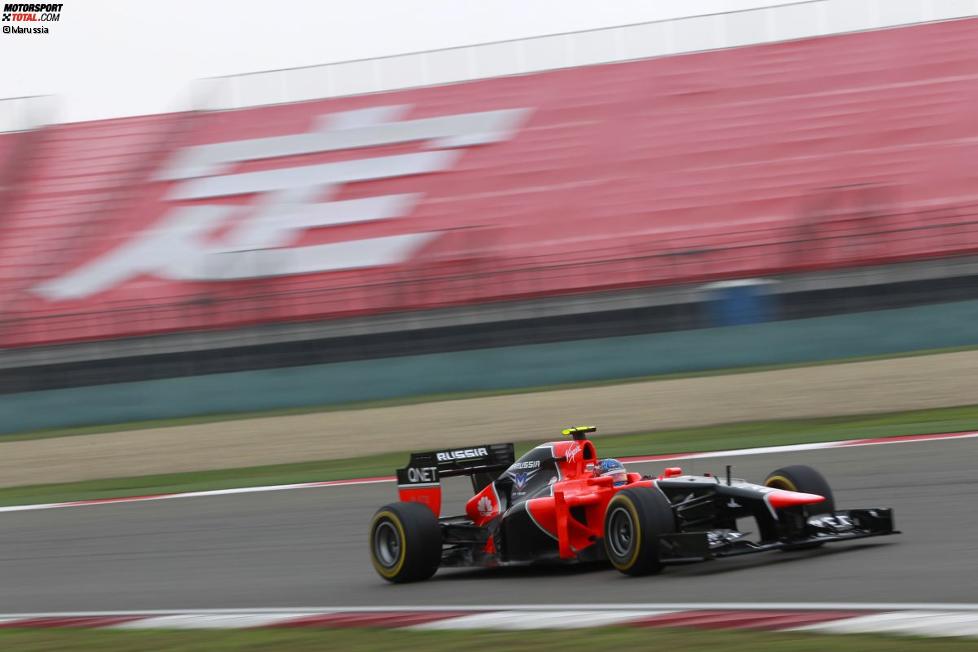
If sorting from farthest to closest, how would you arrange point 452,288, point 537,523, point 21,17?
1. point 21,17
2. point 452,288
3. point 537,523

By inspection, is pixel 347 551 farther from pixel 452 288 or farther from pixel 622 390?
pixel 452 288

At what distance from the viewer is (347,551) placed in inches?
365

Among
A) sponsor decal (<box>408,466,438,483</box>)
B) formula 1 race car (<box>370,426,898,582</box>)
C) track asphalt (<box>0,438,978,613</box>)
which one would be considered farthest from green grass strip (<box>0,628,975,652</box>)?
sponsor decal (<box>408,466,438,483</box>)

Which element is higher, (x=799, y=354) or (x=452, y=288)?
(x=452, y=288)

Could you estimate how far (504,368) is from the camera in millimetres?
21016

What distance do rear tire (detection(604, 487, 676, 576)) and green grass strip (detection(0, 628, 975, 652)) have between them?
3.57 feet

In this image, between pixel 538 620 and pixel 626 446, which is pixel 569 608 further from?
pixel 626 446

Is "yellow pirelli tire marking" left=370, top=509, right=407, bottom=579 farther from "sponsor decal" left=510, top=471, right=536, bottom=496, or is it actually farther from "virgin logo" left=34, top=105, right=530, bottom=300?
"virgin logo" left=34, top=105, right=530, bottom=300

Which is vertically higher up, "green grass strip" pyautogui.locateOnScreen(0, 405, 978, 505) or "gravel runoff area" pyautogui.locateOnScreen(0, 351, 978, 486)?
Result: "gravel runoff area" pyautogui.locateOnScreen(0, 351, 978, 486)

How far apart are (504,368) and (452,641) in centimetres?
1567

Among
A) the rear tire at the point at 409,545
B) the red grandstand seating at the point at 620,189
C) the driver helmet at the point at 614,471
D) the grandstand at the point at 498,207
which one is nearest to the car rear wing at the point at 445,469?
the rear tire at the point at 409,545

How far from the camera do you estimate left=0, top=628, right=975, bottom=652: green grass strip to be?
14.7 feet

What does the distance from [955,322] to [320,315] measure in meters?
11.8

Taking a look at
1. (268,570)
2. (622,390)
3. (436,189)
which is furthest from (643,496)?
(436,189)
